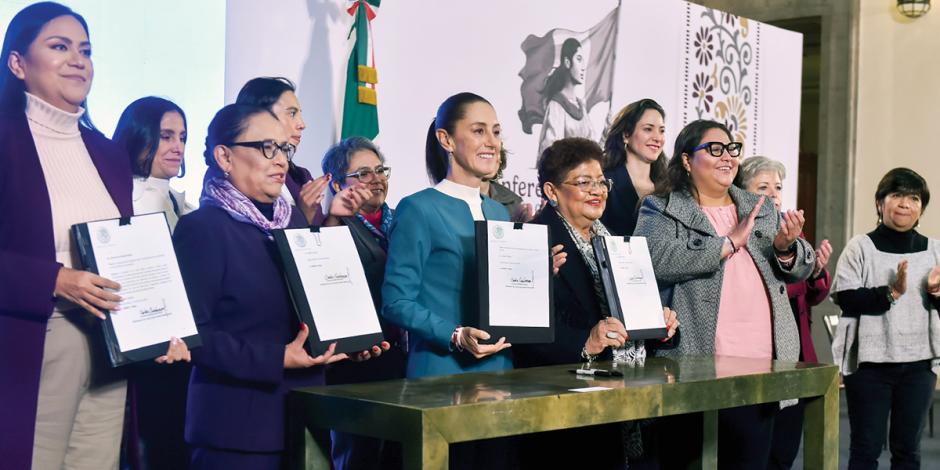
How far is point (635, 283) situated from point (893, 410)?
1945mm

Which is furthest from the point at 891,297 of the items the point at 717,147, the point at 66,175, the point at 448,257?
the point at 66,175

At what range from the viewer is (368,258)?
11.0 ft

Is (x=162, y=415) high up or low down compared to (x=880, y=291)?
down

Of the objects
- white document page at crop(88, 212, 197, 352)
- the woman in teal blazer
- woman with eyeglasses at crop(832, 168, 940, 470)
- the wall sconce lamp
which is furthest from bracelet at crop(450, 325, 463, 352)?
the wall sconce lamp

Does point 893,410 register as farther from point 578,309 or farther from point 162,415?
point 162,415

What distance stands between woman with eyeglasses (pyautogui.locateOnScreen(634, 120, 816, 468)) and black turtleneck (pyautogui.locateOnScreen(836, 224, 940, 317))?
3.71 ft

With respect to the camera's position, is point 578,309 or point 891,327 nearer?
point 578,309

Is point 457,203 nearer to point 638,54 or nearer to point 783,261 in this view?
point 783,261

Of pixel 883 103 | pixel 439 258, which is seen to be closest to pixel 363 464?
pixel 439 258

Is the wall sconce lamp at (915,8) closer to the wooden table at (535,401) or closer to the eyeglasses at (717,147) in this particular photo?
the eyeglasses at (717,147)

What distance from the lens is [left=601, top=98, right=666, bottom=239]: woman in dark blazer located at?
4508 millimetres

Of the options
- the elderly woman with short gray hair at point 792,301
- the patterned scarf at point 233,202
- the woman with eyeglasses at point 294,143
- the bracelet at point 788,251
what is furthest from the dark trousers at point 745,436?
the patterned scarf at point 233,202

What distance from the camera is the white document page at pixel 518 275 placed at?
2840 mm

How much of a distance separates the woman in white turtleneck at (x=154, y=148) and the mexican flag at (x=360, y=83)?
2.56 ft
